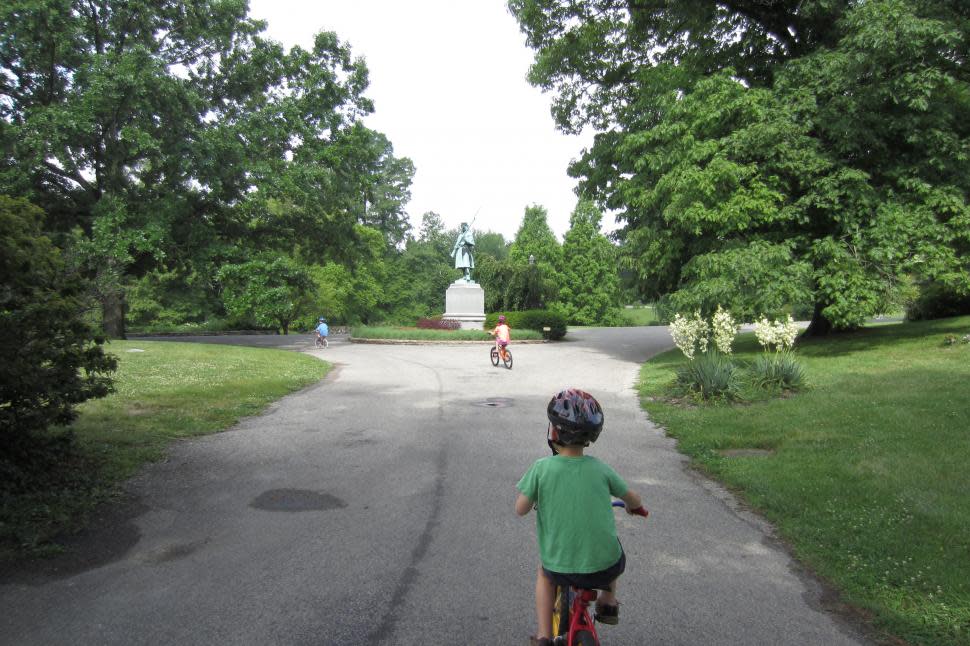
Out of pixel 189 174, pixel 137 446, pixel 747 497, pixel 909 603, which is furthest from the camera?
pixel 189 174

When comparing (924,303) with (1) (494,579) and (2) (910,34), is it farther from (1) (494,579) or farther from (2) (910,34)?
(1) (494,579)

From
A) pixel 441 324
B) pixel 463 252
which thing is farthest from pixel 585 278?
pixel 441 324

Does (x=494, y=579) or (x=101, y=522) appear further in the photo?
(x=101, y=522)

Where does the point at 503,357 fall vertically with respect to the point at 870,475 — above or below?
above

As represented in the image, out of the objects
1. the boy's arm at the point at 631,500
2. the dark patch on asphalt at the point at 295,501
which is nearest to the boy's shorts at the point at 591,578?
the boy's arm at the point at 631,500

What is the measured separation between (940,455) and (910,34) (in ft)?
35.3

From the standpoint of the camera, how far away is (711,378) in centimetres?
1077

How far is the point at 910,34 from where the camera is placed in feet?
42.5

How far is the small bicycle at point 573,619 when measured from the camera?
258cm

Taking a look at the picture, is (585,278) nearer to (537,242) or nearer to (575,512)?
(537,242)

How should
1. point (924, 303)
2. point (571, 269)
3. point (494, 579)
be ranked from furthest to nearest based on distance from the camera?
point (571, 269)
point (924, 303)
point (494, 579)

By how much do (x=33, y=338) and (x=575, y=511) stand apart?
5285mm

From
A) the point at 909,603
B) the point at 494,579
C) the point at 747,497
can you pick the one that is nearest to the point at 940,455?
the point at 747,497

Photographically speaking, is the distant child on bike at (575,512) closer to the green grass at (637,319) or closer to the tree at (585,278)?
the tree at (585,278)
